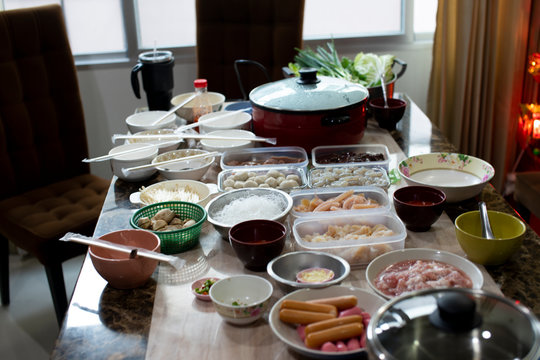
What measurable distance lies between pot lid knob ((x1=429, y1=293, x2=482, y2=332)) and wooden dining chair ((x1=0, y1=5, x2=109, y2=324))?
1936mm

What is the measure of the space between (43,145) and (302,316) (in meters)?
2.11

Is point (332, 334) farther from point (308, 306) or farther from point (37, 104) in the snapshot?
point (37, 104)

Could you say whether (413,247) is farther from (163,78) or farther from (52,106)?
(52,106)

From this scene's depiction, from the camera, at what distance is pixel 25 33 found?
2.75m

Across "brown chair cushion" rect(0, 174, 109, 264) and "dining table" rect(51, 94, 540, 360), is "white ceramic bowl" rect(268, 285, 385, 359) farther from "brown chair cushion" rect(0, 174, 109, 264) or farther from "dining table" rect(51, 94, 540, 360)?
"brown chair cushion" rect(0, 174, 109, 264)

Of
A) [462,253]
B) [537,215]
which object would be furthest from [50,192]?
[537,215]

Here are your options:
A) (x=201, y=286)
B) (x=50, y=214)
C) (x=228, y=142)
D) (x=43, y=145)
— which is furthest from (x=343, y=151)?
(x=43, y=145)

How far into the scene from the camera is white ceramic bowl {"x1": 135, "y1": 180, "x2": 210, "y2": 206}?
1817mm

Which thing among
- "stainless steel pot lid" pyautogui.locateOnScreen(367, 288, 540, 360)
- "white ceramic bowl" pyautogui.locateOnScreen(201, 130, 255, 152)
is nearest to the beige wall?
"white ceramic bowl" pyautogui.locateOnScreen(201, 130, 255, 152)

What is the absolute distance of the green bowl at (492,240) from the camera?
1.37 metres

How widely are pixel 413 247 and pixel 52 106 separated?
2.04m

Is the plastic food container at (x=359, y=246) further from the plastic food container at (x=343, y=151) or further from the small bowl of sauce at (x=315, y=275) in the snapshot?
the plastic food container at (x=343, y=151)

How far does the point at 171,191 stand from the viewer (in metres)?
1.87

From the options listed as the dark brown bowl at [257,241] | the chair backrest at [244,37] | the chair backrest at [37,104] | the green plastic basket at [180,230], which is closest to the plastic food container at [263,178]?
the green plastic basket at [180,230]
